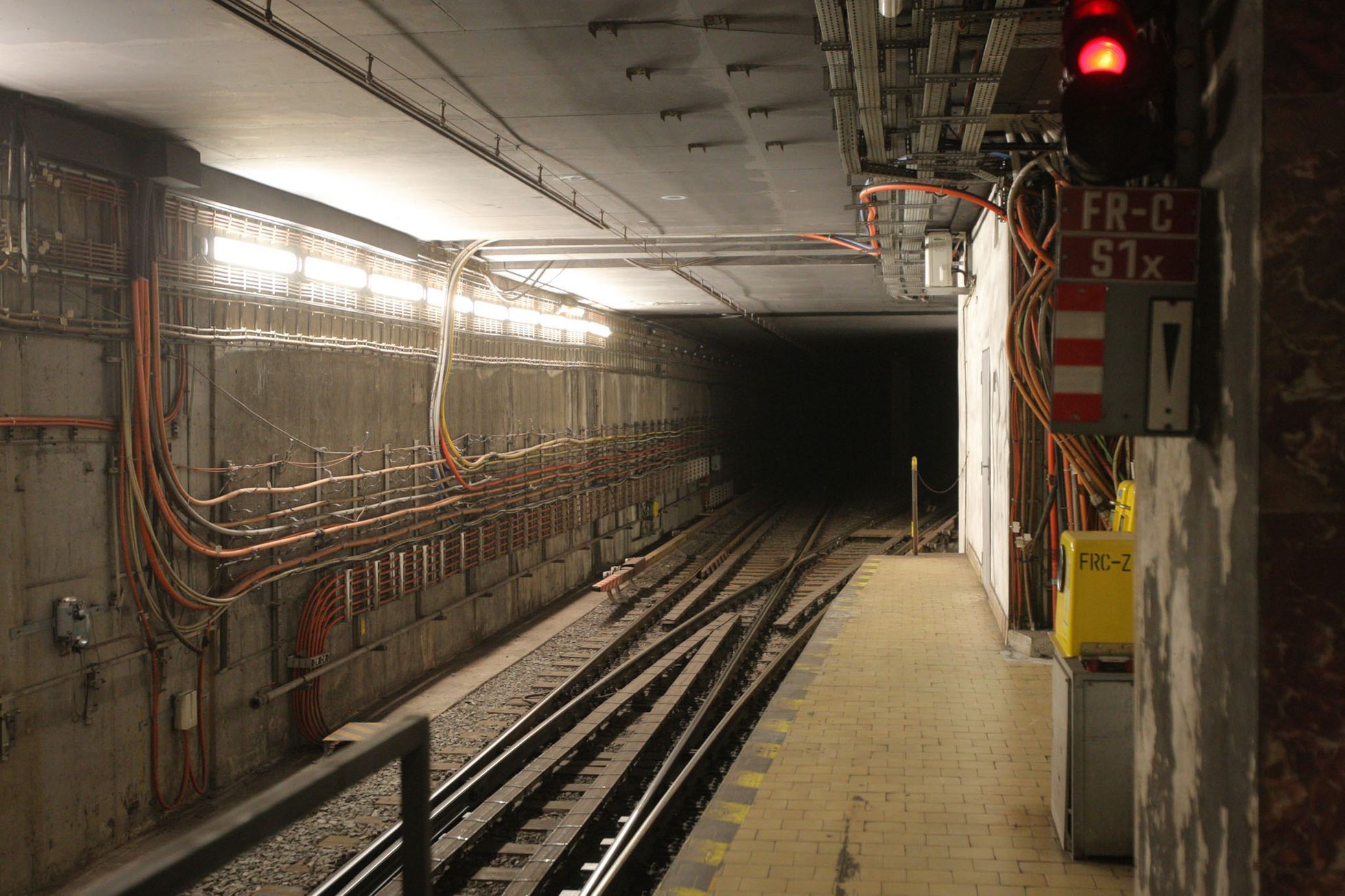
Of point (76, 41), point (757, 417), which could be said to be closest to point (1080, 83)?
point (76, 41)

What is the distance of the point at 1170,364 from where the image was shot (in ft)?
9.05

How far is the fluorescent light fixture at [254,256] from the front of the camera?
26.1 ft

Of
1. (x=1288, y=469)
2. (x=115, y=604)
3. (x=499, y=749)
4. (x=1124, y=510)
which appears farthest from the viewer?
(x=499, y=749)

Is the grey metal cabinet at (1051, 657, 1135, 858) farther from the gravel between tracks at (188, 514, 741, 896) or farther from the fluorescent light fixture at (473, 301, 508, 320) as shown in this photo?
the fluorescent light fixture at (473, 301, 508, 320)

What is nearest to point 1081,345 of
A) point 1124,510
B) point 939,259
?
point 1124,510

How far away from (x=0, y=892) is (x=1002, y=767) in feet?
19.9

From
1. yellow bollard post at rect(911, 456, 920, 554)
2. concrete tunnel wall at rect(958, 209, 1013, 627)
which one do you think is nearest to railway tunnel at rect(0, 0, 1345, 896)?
concrete tunnel wall at rect(958, 209, 1013, 627)

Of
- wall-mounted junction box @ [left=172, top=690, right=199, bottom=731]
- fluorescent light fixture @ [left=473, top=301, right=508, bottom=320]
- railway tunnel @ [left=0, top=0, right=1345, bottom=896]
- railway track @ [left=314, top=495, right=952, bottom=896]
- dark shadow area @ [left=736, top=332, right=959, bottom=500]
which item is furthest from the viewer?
dark shadow area @ [left=736, top=332, right=959, bottom=500]

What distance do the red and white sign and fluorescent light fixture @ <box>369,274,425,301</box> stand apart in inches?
334

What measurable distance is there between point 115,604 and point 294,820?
624 cm

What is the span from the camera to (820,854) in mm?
4824

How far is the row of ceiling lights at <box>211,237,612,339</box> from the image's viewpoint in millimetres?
8109

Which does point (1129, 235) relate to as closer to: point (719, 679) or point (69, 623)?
point (69, 623)

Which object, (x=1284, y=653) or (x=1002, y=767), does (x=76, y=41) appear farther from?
(x=1002, y=767)
